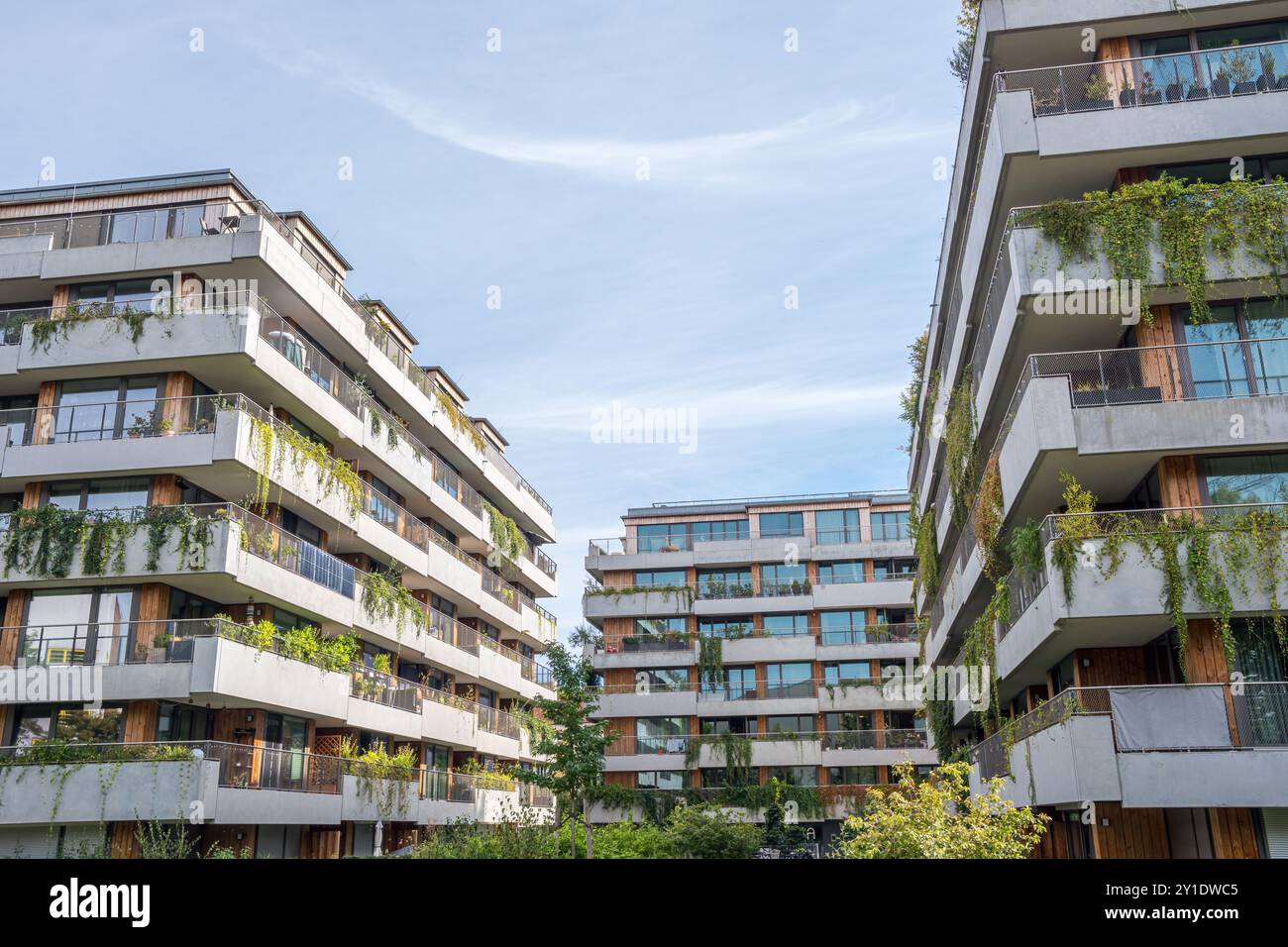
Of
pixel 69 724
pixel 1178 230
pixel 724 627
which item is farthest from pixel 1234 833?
pixel 724 627

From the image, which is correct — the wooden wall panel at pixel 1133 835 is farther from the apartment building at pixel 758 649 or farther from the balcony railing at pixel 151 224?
the apartment building at pixel 758 649

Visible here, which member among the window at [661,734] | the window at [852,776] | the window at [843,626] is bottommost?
the window at [852,776]

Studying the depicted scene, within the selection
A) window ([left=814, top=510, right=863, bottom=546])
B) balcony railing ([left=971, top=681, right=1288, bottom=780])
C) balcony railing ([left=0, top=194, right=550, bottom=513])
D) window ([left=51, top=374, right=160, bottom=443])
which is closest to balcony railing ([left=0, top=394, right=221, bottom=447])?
window ([left=51, top=374, right=160, bottom=443])

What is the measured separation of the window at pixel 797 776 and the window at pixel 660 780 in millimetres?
4838

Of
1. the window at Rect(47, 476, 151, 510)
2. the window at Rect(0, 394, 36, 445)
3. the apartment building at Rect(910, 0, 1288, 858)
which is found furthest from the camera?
the window at Rect(0, 394, 36, 445)

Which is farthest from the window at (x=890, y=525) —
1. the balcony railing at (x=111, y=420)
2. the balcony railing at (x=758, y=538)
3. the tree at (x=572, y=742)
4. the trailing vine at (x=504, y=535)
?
the balcony railing at (x=111, y=420)

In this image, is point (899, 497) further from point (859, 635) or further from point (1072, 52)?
point (1072, 52)

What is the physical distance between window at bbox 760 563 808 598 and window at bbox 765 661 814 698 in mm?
4114

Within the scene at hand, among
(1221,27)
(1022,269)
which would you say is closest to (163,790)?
(1022,269)

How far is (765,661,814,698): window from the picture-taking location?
196 ft

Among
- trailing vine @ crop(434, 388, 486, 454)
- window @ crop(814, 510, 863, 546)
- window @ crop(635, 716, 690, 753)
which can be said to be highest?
trailing vine @ crop(434, 388, 486, 454)

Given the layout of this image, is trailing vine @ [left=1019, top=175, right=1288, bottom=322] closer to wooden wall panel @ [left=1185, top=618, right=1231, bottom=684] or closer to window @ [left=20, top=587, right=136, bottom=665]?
wooden wall panel @ [left=1185, top=618, right=1231, bottom=684]

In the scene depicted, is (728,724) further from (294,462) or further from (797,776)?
(294,462)

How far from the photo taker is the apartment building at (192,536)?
86.5ft
